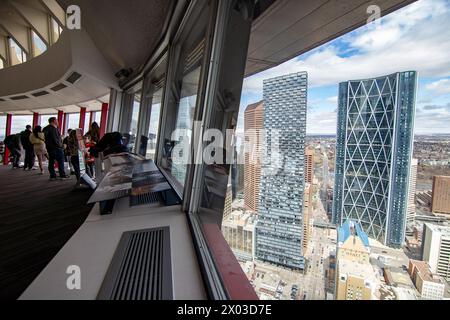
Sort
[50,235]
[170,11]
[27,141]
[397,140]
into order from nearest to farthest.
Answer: [397,140] → [50,235] → [170,11] → [27,141]

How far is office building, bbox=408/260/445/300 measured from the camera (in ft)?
2.12

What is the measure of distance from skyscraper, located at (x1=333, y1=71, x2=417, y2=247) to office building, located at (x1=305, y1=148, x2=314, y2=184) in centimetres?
14

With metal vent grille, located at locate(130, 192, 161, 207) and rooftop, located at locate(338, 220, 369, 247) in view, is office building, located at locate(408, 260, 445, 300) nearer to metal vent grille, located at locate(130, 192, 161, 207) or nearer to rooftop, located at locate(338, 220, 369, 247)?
rooftop, located at locate(338, 220, 369, 247)

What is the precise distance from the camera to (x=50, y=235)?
2369 mm

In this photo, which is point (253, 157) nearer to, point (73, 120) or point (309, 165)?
point (309, 165)

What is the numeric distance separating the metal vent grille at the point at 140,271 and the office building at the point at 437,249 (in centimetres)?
88

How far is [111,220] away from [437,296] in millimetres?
1956

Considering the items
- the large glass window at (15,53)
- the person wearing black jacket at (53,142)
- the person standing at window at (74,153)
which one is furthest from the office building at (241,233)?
the large glass window at (15,53)

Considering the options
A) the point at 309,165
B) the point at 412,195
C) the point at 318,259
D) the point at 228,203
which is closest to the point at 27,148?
the point at 228,203

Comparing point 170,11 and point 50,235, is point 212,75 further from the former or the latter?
point 50,235

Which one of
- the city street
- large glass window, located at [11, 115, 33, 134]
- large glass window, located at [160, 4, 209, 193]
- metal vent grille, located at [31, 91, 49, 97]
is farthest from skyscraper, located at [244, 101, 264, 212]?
large glass window, located at [11, 115, 33, 134]

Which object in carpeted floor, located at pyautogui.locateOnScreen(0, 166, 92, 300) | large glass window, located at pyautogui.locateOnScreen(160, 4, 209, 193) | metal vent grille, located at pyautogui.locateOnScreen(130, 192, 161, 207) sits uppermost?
large glass window, located at pyautogui.locateOnScreen(160, 4, 209, 193)

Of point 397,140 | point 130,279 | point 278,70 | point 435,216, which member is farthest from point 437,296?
point 278,70

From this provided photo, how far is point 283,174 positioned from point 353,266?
1.96 feet
